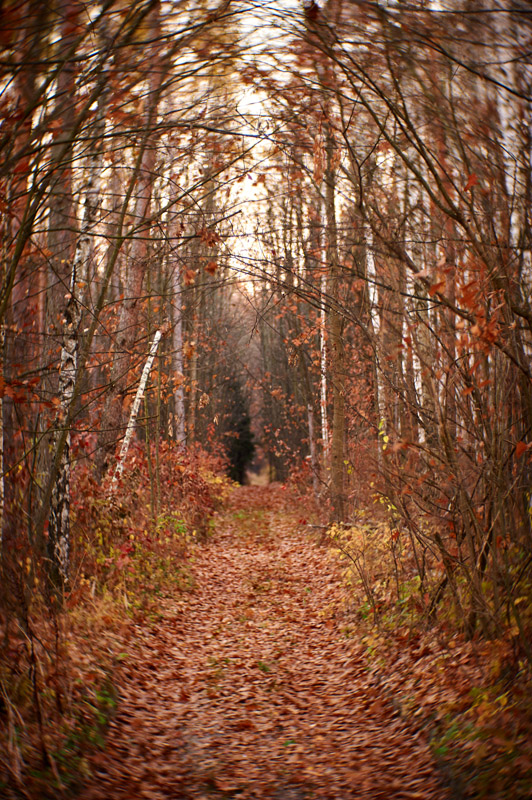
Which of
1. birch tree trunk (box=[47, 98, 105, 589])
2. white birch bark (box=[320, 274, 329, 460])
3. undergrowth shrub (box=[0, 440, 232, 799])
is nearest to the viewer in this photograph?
undergrowth shrub (box=[0, 440, 232, 799])

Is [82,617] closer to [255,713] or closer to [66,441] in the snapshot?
[66,441]

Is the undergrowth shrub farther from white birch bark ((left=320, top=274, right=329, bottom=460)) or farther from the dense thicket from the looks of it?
white birch bark ((left=320, top=274, right=329, bottom=460))

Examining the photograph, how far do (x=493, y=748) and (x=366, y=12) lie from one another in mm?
5792

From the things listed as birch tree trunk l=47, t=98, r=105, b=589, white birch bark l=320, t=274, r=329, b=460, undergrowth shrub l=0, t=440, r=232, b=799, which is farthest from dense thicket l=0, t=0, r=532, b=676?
white birch bark l=320, t=274, r=329, b=460

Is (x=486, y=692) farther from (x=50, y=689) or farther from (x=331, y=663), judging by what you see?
(x=50, y=689)

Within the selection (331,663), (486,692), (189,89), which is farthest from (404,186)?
(331,663)

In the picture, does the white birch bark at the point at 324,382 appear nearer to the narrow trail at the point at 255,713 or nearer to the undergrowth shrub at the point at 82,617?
the undergrowth shrub at the point at 82,617

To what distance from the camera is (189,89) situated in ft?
20.2

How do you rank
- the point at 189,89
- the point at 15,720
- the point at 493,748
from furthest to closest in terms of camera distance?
the point at 189,89 → the point at 15,720 → the point at 493,748

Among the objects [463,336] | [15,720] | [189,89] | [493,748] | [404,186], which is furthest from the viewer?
[404,186]

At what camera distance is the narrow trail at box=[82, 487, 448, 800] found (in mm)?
4449

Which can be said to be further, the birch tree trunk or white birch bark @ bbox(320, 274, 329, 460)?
white birch bark @ bbox(320, 274, 329, 460)

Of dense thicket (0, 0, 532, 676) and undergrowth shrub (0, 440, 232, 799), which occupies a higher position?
dense thicket (0, 0, 532, 676)

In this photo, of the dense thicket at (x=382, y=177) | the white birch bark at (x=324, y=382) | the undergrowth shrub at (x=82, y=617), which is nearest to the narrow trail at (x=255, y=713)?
the undergrowth shrub at (x=82, y=617)
